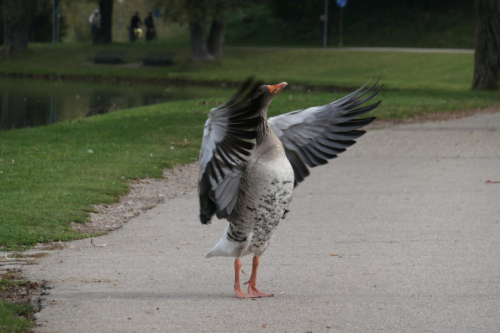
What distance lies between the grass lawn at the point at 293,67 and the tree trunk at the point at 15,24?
3.03 feet

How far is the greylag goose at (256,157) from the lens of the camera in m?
4.32

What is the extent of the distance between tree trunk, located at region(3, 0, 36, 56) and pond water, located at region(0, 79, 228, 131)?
9415 millimetres

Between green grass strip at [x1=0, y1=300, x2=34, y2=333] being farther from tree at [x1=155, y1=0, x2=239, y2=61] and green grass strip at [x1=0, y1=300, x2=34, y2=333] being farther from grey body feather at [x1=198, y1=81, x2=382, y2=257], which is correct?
tree at [x1=155, y1=0, x2=239, y2=61]

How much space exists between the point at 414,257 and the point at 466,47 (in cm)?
3932

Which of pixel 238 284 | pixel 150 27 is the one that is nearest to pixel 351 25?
pixel 150 27

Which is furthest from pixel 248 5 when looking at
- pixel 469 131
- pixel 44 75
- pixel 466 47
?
pixel 469 131

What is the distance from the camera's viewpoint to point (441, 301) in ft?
17.0

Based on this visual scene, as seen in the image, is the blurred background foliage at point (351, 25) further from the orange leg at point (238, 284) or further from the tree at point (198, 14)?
the orange leg at point (238, 284)

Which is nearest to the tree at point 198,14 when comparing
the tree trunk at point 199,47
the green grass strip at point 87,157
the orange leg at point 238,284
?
the tree trunk at point 199,47

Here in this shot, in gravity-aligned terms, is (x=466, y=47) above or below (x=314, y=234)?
above

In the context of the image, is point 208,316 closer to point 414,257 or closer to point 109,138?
point 414,257

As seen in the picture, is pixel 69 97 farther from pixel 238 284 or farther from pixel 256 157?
pixel 256 157

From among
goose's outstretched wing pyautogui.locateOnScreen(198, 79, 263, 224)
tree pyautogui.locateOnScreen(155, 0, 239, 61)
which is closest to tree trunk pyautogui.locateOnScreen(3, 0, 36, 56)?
tree pyautogui.locateOnScreen(155, 0, 239, 61)

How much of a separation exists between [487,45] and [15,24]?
27.0 meters
